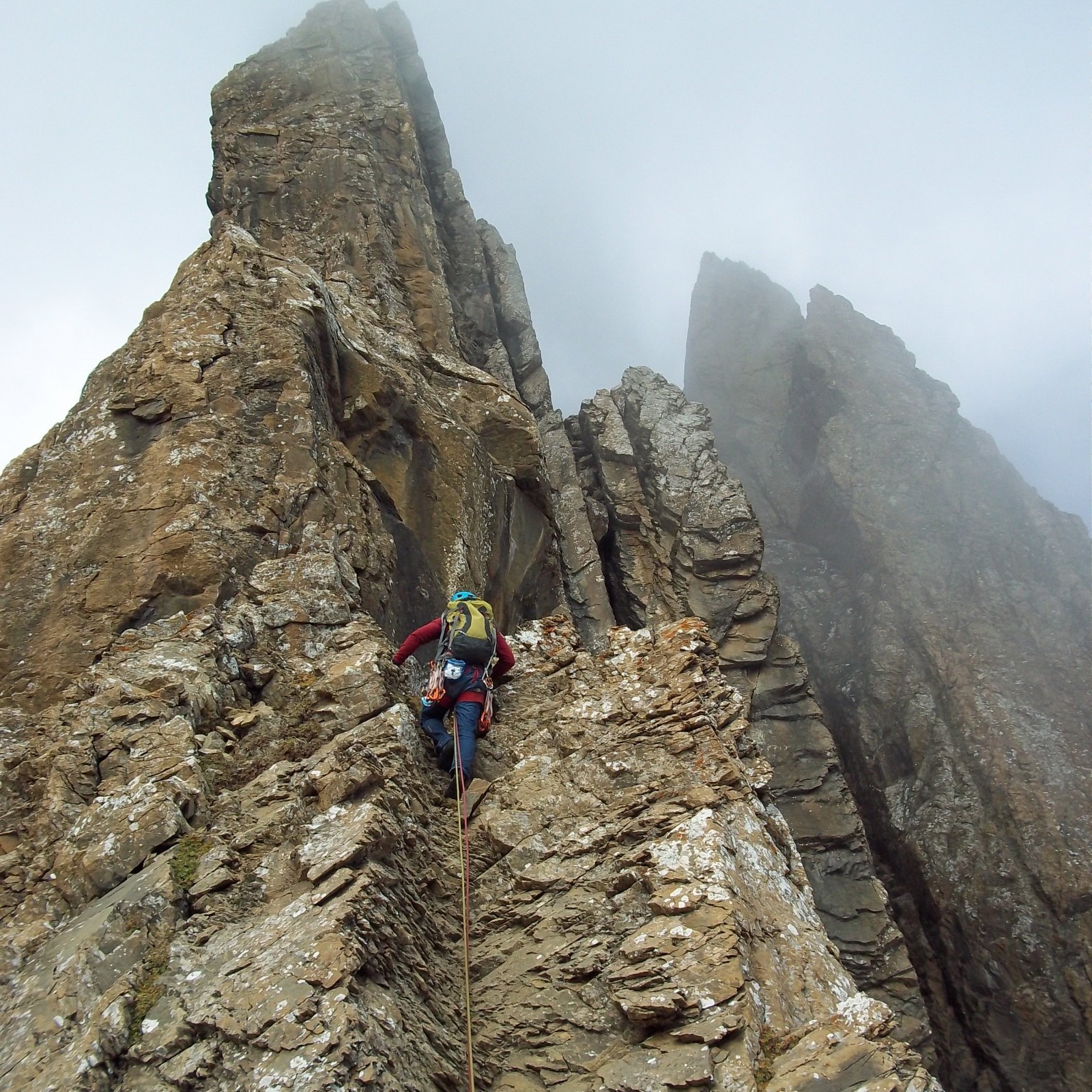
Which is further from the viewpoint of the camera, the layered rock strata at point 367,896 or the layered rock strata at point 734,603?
the layered rock strata at point 734,603

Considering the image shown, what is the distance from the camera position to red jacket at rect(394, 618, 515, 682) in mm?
11078

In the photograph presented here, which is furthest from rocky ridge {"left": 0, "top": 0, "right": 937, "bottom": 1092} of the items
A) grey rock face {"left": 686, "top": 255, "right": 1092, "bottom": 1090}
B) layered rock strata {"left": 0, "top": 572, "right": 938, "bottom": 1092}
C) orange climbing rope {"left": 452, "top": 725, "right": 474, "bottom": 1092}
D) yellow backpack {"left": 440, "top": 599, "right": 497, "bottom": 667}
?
grey rock face {"left": 686, "top": 255, "right": 1092, "bottom": 1090}

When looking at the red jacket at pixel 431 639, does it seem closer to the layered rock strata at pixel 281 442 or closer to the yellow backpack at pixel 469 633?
the yellow backpack at pixel 469 633

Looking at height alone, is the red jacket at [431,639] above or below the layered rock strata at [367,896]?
above

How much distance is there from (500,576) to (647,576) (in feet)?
51.3

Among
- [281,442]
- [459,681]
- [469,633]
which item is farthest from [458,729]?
[281,442]

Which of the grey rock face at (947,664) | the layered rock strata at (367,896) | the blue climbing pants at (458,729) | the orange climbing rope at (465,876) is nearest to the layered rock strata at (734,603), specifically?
the grey rock face at (947,664)

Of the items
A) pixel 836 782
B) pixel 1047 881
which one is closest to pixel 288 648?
pixel 836 782

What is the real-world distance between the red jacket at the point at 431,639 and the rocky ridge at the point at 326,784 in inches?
11.8

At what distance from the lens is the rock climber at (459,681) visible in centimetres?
1013

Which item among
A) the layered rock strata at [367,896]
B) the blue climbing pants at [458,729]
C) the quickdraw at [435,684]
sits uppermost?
the quickdraw at [435,684]

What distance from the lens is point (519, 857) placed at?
29.3 ft

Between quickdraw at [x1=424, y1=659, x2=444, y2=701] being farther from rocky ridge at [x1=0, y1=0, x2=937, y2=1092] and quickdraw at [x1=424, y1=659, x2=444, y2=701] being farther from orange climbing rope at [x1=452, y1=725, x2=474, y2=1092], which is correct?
orange climbing rope at [x1=452, y1=725, x2=474, y2=1092]

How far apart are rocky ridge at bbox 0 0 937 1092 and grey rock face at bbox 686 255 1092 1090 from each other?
2504 centimetres
